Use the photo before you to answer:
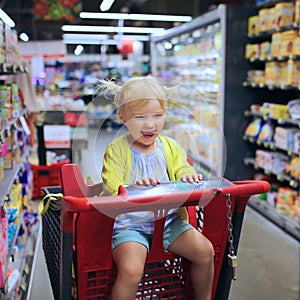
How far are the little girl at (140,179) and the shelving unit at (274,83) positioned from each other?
2.71 metres

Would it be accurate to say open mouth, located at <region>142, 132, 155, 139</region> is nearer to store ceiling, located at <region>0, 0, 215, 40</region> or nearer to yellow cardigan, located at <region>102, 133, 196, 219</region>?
yellow cardigan, located at <region>102, 133, 196, 219</region>

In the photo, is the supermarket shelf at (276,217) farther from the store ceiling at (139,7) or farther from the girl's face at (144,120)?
the store ceiling at (139,7)

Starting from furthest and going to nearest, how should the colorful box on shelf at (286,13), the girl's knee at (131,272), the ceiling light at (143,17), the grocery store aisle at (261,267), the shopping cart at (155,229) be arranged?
the ceiling light at (143,17) < the colorful box on shelf at (286,13) < the grocery store aisle at (261,267) < the girl's knee at (131,272) < the shopping cart at (155,229)

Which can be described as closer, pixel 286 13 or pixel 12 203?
pixel 12 203

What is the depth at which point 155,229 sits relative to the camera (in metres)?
1.74

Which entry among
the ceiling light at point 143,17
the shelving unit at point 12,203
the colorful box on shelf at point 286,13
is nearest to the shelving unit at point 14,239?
the shelving unit at point 12,203

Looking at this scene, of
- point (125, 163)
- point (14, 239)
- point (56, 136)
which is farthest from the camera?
point (56, 136)

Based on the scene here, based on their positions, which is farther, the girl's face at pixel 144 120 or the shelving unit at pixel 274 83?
the shelving unit at pixel 274 83

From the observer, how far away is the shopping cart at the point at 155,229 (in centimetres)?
158

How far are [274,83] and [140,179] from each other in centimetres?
363

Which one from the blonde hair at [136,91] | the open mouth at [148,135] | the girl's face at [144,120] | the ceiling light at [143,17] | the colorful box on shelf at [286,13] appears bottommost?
the open mouth at [148,135]

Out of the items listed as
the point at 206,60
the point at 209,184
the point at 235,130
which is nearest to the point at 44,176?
the point at 235,130

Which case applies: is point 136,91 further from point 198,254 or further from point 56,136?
point 56,136

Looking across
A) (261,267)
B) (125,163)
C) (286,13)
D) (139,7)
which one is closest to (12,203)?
(125,163)
